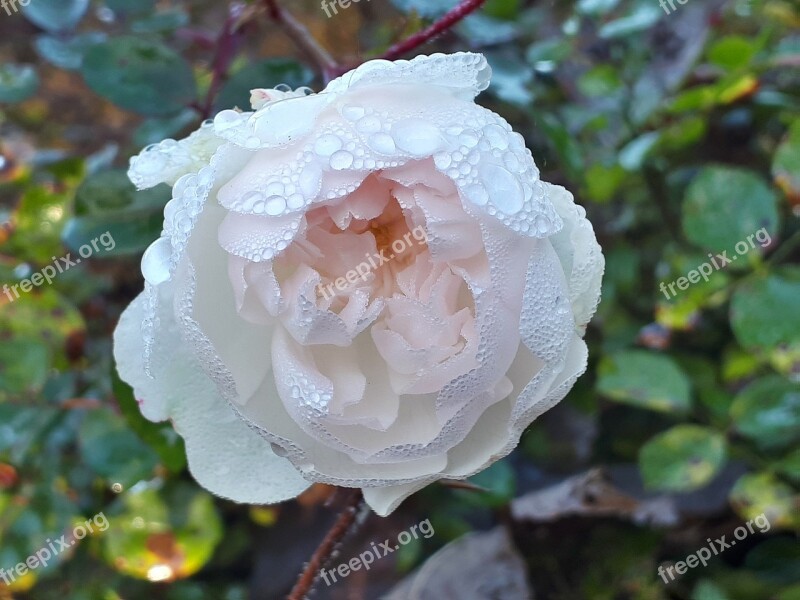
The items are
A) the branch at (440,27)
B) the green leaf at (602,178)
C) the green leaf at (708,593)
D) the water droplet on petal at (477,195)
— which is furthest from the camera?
the green leaf at (602,178)

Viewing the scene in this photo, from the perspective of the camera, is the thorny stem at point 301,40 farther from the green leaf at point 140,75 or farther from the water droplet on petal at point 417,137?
the water droplet on petal at point 417,137

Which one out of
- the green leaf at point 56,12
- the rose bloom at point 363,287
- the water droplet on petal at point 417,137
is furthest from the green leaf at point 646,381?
the green leaf at point 56,12

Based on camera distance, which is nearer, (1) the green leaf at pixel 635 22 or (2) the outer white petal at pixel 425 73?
(2) the outer white petal at pixel 425 73

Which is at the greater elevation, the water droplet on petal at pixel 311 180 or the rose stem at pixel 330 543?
the water droplet on petal at pixel 311 180

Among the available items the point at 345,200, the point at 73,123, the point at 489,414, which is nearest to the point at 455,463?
the point at 489,414

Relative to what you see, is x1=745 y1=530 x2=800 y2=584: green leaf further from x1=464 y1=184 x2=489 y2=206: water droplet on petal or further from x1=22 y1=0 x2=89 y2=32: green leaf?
x1=22 y1=0 x2=89 y2=32: green leaf

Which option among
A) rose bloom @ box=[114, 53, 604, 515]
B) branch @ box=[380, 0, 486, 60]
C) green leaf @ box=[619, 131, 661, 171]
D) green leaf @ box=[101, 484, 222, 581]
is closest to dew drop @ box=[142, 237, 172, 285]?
rose bloom @ box=[114, 53, 604, 515]
